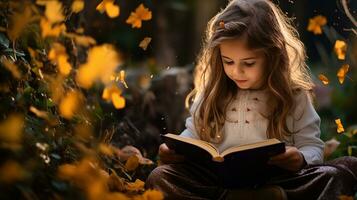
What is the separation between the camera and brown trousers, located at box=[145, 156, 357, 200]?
232 cm

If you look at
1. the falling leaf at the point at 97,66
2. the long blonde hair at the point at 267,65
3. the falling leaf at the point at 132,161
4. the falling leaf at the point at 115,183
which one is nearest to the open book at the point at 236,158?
the falling leaf at the point at 132,161

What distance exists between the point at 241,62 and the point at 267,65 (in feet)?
0.50

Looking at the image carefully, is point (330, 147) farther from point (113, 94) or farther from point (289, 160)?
point (113, 94)

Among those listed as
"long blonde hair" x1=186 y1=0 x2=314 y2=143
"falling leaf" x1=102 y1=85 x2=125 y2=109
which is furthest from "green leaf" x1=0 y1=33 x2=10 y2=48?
"long blonde hair" x1=186 y1=0 x2=314 y2=143

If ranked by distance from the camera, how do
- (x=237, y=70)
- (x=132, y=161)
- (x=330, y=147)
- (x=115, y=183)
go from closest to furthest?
(x=115, y=183) < (x=132, y=161) < (x=237, y=70) < (x=330, y=147)

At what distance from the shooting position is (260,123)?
8.59 feet

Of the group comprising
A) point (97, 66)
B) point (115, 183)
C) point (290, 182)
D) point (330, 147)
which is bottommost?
point (330, 147)

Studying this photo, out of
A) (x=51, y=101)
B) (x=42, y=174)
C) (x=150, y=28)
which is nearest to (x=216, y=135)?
(x=51, y=101)

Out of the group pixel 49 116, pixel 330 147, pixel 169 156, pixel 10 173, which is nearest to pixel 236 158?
pixel 169 156

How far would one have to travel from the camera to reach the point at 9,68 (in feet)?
6.29

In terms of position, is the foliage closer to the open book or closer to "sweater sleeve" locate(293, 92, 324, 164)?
the open book

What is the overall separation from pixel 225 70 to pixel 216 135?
27cm

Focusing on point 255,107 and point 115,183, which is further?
point 255,107

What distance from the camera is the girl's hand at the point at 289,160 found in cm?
224
